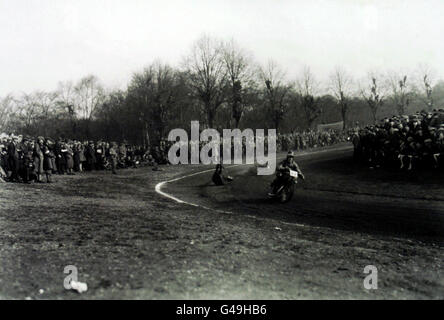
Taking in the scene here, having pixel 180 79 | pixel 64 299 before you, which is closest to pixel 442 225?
pixel 64 299

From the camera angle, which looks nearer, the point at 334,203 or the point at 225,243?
the point at 225,243

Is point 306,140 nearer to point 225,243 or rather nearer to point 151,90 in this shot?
point 151,90

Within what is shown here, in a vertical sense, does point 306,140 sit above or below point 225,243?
above

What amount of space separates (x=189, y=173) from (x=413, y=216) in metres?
17.1

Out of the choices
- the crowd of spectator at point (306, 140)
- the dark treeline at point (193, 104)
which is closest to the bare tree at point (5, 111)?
the dark treeline at point (193, 104)

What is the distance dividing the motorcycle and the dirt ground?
428mm

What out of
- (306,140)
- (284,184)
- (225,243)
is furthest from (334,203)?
(306,140)

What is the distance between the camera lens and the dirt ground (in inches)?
254

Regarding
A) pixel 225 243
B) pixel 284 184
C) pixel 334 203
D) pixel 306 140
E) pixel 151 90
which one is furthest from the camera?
pixel 151 90

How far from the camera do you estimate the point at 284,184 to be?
15.5m

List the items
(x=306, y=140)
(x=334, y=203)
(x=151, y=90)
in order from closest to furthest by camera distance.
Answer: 1. (x=334, y=203)
2. (x=306, y=140)
3. (x=151, y=90)

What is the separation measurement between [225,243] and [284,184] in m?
6.75

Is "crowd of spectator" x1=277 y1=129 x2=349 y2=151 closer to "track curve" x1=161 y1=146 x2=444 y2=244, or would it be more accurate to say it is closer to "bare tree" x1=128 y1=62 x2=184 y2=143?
"bare tree" x1=128 y1=62 x2=184 y2=143

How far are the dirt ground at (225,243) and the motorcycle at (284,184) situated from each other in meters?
0.43
